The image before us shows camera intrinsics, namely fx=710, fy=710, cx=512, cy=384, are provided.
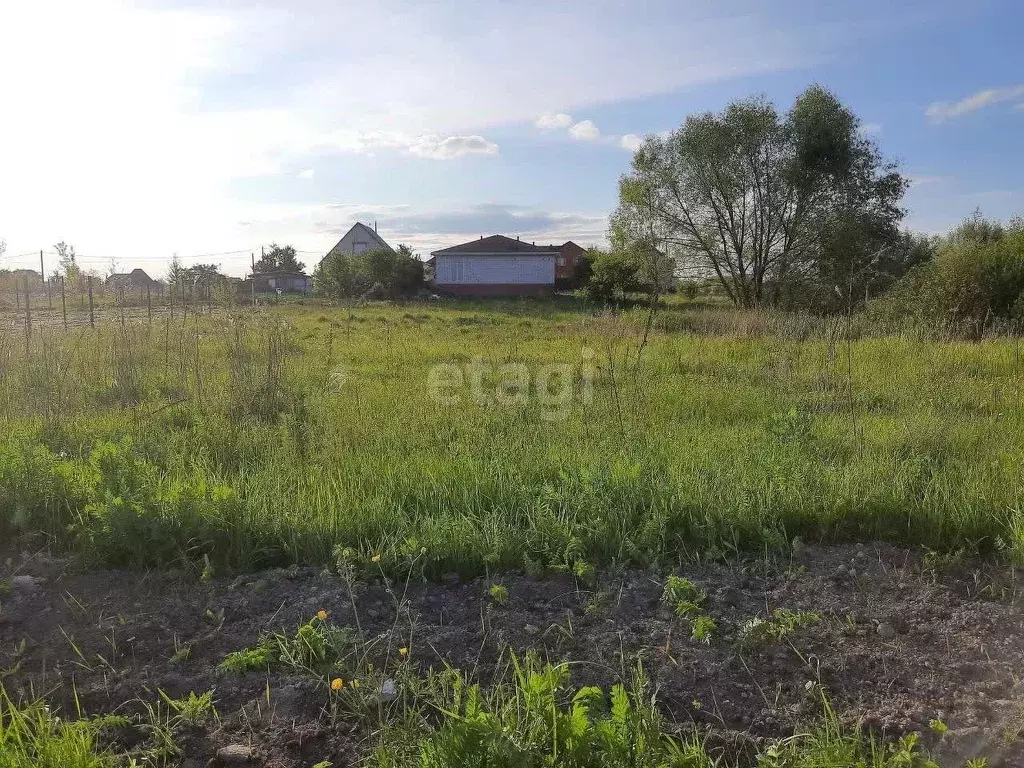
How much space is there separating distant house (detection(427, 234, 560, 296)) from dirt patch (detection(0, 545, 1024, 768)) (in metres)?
38.1

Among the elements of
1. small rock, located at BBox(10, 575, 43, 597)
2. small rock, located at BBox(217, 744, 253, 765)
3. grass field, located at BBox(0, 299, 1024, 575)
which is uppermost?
grass field, located at BBox(0, 299, 1024, 575)

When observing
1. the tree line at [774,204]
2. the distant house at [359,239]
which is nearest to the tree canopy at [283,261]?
the distant house at [359,239]

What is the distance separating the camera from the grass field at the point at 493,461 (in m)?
3.34

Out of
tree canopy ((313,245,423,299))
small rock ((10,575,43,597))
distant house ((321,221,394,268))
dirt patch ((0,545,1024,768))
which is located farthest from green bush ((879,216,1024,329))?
distant house ((321,221,394,268))

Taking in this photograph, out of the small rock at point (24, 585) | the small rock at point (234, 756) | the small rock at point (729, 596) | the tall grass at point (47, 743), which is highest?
the small rock at point (729, 596)

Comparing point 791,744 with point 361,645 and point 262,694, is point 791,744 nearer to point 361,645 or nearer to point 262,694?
point 361,645

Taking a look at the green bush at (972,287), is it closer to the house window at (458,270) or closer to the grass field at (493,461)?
the grass field at (493,461)

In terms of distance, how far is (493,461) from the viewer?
435 cm

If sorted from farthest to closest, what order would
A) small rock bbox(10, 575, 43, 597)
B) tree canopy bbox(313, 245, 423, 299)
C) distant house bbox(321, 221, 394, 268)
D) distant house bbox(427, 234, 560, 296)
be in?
distant house bbox(321, 221, 394, 268)
distant house bbox(427, 234, 560, 296)
tree canopy bbox(313, 245, 423, 299)
small rock bbox(10, 575, 43, 597)

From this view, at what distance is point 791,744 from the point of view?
199cm

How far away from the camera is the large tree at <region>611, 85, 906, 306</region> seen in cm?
2364

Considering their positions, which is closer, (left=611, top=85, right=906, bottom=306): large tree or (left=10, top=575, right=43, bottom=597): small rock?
(left=10, top=575, right=43, bottom=597): small rock

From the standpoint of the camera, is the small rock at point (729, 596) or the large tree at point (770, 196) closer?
the small rock at point (729, 596)

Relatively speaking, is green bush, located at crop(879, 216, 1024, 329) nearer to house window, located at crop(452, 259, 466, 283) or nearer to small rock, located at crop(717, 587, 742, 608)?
small rock, located at crop(717, 587, 742, 608)
